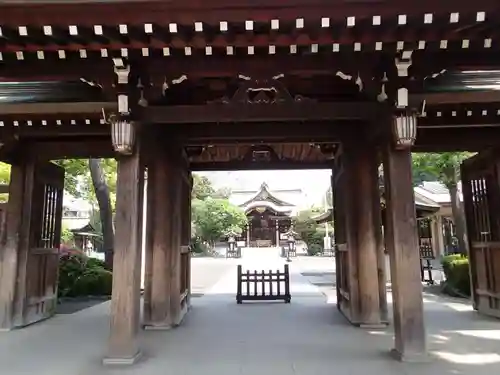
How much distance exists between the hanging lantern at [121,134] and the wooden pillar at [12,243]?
135 inches

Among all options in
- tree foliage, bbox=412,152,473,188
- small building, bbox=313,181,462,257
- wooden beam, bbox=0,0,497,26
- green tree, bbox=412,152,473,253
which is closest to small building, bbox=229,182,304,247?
small building, bbox=313,181,462,257

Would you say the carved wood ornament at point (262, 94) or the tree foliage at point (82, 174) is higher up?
the tree foliage at point (82, 174)

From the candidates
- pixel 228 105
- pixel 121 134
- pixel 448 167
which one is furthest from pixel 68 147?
pixel 448 167

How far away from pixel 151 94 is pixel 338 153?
4.07 m

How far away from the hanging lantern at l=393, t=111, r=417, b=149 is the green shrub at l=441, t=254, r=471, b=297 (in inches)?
260

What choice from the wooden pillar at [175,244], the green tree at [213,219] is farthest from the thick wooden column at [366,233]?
the green tree at [213,219]

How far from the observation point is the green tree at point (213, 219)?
3319 centimetres

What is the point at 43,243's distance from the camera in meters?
7.69

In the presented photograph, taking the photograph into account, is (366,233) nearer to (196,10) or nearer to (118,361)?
(118,361)

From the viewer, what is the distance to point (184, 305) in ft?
25.3

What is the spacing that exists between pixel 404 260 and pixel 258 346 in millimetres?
2181

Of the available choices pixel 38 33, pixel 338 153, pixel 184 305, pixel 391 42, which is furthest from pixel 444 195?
pixel 38 33

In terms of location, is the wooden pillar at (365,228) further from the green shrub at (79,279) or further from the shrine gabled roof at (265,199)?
the shrine gabled roof at (265,199)

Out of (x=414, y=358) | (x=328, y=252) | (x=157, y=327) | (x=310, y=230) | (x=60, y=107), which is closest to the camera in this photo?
(x=414, y=358)
